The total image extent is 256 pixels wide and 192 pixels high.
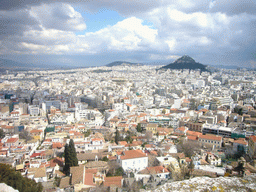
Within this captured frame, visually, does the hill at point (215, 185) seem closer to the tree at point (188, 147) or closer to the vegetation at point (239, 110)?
the tree at point (188, 147)

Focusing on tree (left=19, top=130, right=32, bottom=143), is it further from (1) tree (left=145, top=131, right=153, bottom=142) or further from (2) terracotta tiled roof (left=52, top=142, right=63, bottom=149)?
(1) tree (left=145, top=131, right=153, bottom=142)

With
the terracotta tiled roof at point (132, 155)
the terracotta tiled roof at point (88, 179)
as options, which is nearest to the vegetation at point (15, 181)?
the terracotta tiled roof at point (88, 179)

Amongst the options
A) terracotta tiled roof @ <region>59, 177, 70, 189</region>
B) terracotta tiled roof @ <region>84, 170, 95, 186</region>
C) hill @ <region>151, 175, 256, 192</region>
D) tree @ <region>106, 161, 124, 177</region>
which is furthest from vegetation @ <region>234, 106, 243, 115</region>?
hill @ <region>151, 175, 256, 192</region>

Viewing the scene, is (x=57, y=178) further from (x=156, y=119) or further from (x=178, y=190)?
(x=156, y=119)

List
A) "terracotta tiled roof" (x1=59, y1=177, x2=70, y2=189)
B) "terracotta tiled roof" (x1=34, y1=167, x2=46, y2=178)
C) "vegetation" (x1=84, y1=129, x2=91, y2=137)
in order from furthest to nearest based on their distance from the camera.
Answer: "vegetation" (x1=84, y1=129, x2=91, y2=137), "terracotta tiled roof" (x1=34, y1=167, x2=46, y2=178), "terracotta tiled roof" (x1=59, y1=177, x2=70, y2=189)

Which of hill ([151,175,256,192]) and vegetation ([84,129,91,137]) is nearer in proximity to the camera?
hill ([151,175,256,192])

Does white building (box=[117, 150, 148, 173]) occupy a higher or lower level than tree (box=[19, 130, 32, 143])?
higher

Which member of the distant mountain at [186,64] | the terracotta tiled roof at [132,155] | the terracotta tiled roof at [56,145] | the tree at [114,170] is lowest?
the terracotta tiled roof at [56,145]

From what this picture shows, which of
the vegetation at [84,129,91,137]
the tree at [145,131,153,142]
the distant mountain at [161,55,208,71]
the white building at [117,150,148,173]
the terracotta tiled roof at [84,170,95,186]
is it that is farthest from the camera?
the distant mountain at [161,55,208,71]

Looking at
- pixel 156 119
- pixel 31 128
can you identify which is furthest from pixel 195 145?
pixel 31 128

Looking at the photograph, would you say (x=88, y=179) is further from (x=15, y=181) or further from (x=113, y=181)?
(x=15, y=181)

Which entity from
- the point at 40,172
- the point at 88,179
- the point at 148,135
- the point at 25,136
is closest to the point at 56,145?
the point at 25,136
